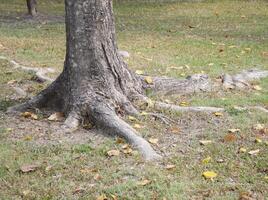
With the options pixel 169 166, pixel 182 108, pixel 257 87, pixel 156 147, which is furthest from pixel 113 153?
pixel 257 87

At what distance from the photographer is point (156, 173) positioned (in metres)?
4.96

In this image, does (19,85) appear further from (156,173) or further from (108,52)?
(156,173)

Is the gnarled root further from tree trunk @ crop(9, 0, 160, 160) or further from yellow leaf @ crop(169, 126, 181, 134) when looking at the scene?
yellow leaf @ crop(169, 126, 181, 134)

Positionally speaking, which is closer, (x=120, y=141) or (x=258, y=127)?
(x=120, y=141)

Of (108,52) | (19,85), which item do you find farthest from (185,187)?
(19,85)

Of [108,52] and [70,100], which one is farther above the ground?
[108,52]

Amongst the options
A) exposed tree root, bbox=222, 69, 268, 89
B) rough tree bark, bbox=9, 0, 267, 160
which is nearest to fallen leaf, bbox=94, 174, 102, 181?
rough tree bark, bbox=9, 0, 267, 160

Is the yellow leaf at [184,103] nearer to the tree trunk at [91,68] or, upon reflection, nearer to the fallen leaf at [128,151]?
the tree trunk at [91,68]

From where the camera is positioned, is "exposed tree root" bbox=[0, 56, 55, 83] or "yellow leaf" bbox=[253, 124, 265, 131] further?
"exposed tree root" bbox=[0, 56, 55, 83]

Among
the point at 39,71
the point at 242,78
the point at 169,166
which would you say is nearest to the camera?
the point at 169,166

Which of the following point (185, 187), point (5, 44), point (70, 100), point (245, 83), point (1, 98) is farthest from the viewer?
point (5, 44)

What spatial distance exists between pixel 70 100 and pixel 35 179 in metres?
1.59

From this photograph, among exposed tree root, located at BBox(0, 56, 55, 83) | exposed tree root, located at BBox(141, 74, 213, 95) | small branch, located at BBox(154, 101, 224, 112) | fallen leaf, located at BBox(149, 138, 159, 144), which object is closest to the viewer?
fallen leaf, located at BBox(149, 138, 159, 144)

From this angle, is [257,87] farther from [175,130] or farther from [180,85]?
[175,130]
